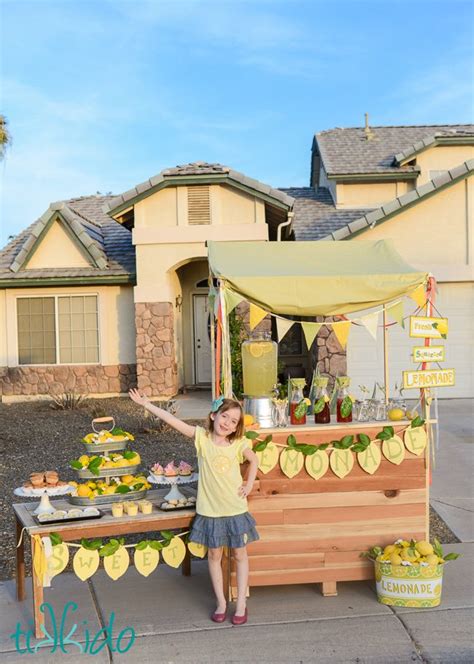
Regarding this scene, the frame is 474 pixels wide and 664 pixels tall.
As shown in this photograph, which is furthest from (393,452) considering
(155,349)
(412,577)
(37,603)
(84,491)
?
(155,349)

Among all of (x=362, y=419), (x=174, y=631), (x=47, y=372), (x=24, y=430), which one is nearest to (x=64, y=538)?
(x=174, y=631)

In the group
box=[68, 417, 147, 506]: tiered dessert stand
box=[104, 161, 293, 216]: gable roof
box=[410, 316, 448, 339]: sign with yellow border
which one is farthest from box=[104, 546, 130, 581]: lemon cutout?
box=[104, 161, 293, 216]: gable roof

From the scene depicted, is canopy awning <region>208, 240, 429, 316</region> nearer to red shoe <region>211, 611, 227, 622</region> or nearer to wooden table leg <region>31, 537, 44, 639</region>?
red shoe <region>211, 611, 227, 622</region>

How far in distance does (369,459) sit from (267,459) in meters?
0.75

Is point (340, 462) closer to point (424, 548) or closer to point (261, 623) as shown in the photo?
point (424, 548)

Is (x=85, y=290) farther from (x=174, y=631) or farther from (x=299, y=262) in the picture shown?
(x=174, y=631)

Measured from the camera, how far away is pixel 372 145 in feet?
67.6

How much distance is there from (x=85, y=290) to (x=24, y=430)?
16.0ft

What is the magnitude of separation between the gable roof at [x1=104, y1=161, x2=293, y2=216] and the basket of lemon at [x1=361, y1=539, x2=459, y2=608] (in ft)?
35.2

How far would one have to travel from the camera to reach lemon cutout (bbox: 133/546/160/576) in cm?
502

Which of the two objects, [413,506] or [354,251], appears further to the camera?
[354,251]

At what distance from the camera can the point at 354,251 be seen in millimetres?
6242

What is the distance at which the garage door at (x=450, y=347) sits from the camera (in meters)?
15.3

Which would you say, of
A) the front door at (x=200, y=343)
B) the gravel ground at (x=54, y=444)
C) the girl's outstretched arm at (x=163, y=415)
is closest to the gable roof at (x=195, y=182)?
the front door at (x=200, y=343)
